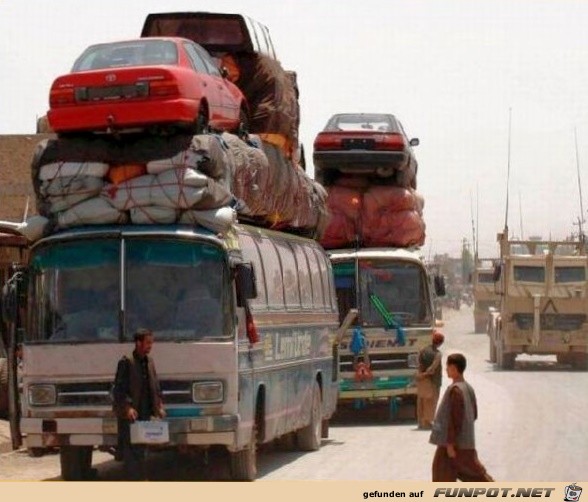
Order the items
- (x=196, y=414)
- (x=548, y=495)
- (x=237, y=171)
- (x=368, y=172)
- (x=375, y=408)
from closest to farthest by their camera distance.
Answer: (x=548, y=495), (x=196, y=414), (x=237, y=171), (x=368, y=172), (x=375, y=408)

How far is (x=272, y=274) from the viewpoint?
60.8 feet

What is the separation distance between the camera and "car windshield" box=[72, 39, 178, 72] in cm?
1645

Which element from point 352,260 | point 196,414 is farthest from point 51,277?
point 352,260

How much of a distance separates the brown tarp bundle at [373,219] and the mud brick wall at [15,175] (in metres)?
8.53

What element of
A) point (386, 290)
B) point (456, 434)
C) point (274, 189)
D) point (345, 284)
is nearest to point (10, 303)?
point (274, 189)

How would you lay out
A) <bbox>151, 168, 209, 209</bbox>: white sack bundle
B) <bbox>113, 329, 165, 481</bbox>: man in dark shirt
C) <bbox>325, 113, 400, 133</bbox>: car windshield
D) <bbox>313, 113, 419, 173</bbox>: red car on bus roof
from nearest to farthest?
<bbox>113, 329, 165, 481</bbox>: man in dark shirt → <bbox>151, 168, 209, 209</bbox>: white sack bundle → <bbox>313, 113, 419, 173</bbox>: red car on bus roof → <bbox>325, 113, 400, 133</bbox>: car windshield

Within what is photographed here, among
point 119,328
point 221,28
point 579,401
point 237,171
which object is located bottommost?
point 579,401

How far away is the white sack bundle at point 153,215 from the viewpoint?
15.9 m

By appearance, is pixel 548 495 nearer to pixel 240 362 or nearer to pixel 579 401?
pixel 240 362

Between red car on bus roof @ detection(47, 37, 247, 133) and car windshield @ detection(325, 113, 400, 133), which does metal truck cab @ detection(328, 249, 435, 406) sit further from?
red car on bus roof @ detection(47, 37, 247, 133)

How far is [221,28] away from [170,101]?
495 cm

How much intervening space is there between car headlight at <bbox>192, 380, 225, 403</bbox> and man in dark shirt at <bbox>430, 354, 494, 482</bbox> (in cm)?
377

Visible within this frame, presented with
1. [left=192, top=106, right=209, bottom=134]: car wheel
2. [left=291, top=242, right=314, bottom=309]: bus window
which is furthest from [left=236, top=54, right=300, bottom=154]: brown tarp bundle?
[left=192, top=106, right=209, bottom=134]: car wheel

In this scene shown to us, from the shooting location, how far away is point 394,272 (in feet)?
Answer: 86.1
